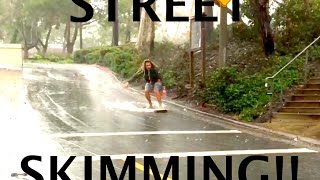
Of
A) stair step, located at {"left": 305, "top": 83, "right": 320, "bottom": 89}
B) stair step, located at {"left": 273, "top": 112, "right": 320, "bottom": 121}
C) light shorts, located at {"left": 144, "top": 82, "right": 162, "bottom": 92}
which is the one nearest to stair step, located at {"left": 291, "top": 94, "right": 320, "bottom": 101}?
stair step, located at {"left": 305, "top": 83, "right": 320, "bottom": 89}

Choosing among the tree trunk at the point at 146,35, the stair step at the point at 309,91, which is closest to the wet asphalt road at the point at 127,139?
the stair step at the point at 309,91

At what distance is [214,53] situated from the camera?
74.2 ft

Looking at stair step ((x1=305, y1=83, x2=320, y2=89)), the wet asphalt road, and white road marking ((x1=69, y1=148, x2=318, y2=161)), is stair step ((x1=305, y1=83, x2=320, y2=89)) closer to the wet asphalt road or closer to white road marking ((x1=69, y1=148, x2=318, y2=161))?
the wet asphalt road

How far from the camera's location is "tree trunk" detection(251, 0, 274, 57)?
17.7 metres

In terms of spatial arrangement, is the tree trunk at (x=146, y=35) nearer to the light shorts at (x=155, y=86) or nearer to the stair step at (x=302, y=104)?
the light shorts at (x=155, y=86)

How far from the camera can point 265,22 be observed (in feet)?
59.4

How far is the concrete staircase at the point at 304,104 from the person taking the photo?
13539mm

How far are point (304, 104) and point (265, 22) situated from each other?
189 inches

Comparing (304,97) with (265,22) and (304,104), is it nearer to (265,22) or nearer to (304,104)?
(304,104)

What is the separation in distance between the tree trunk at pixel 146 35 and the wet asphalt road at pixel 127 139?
30.4ft

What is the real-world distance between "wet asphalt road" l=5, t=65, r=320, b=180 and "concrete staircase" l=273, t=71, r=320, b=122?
1.74 meters

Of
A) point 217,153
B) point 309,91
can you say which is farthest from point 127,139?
point 309,91

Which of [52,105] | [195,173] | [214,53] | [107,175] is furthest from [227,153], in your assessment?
[214,53]

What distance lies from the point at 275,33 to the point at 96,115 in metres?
9.08
